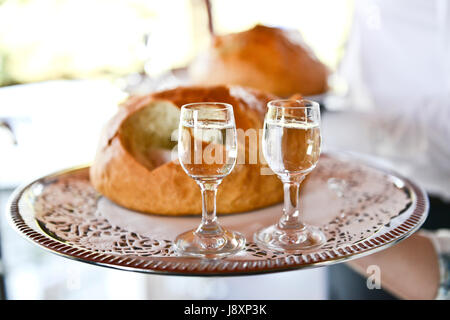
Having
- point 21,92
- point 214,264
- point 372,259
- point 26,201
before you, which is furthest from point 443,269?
point 21,92

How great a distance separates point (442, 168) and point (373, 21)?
58cm

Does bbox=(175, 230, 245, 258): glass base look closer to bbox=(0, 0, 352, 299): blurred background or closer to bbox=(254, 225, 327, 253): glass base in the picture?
bbox=(254, 225, 327, 253): glass base

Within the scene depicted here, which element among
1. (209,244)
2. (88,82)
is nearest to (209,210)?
(209,244)

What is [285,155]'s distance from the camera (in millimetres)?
514

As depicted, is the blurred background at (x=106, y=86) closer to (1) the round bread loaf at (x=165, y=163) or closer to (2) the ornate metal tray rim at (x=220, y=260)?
A: (1) the round bread loaf at (x=165, y=163)

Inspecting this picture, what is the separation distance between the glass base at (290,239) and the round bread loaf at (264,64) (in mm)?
630

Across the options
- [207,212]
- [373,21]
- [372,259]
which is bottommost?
[372,259]

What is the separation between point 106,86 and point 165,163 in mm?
641


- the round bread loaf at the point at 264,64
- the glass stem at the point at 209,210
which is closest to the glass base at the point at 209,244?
the glass stem at the point at 209,210

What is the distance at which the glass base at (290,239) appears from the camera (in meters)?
0.50

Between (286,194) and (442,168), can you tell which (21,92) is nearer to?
(286,194)

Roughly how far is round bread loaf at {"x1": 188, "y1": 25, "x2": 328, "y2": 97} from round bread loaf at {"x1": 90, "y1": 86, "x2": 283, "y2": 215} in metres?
0.44

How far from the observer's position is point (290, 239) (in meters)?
0.52

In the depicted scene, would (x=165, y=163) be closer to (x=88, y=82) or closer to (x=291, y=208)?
(x=291, y=208)
